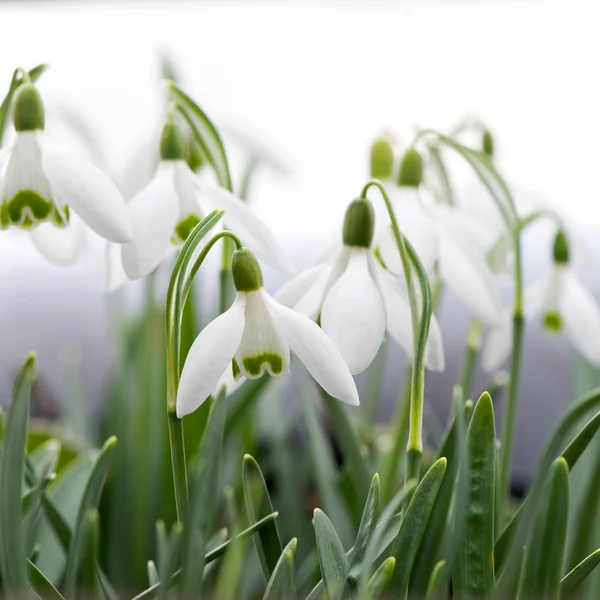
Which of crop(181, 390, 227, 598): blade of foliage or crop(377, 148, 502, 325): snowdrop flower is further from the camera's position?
crop(377, 148, 502, 325): snowdrop flower

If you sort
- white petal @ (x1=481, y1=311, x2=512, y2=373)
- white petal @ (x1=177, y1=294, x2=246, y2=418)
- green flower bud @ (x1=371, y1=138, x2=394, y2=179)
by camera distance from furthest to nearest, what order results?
white petal @ (x1=481, y1=311, x2=512, y2=373) → green flower bud @ (x1=371, y1=138, x2=394, y2=179) → white petal @ (x1=177, y1=294, x2=246, y2=418)

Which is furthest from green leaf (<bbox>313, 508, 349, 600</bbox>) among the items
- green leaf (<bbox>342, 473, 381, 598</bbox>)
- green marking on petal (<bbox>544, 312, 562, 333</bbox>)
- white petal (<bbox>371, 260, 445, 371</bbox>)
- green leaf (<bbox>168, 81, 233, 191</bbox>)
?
green marking on petal (<bbox>544, 312, 562, 333</bbox>)

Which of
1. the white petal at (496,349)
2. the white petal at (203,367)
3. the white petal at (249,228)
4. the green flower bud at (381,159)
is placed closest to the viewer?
the white petal at (203,367)

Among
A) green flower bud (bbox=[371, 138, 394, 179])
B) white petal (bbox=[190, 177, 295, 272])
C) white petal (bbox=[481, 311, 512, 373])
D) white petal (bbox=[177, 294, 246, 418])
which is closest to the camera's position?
white petal (bbox=[177, 294, 246, 418])

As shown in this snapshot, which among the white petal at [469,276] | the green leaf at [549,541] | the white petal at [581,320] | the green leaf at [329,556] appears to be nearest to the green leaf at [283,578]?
the green leaf at [329,556]

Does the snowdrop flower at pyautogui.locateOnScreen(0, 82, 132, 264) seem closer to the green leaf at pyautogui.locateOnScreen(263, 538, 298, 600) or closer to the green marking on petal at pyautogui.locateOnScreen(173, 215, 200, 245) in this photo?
the green marking on petal at pyautogui.locateOnScreen(173, 215, 200, 245)

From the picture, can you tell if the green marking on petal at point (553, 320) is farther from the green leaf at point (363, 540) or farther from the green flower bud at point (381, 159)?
the green leaf at point (363, 540)

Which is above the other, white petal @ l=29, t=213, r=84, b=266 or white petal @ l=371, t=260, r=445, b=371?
white petal @ l=29, t=213, r=84, b=266

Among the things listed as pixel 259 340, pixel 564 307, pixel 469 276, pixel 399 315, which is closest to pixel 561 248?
pixel 564 307

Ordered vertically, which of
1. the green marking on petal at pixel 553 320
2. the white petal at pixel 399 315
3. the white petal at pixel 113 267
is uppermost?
the white petal at pixel 113 267
